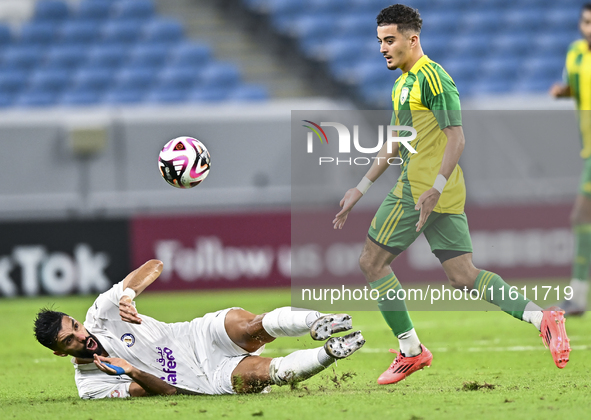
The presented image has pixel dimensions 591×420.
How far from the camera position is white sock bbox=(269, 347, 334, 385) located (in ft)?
15.4

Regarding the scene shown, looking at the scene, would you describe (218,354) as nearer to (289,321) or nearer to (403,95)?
(289,321)

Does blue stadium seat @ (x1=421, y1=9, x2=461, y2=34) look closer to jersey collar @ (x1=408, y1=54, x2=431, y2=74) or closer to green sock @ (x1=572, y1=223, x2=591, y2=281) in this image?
green sock @ (x1=572, y1=223, x2=591, y2=281)

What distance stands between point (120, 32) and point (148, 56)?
2.49ft

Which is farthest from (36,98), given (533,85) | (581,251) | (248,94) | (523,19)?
(581,251)

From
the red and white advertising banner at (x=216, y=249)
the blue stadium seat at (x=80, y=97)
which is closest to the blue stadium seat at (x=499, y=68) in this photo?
the red and white advertising banner at (x=216, y=249)

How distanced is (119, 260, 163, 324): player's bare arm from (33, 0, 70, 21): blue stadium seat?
430 inches

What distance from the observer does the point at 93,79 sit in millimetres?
13969

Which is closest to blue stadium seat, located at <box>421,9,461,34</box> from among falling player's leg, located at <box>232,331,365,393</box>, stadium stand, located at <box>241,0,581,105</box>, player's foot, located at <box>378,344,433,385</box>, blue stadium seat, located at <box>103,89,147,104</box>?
stadium stand, located at <box>241,0,581,105</box>

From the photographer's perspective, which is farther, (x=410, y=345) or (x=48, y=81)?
(x=48, y=81)

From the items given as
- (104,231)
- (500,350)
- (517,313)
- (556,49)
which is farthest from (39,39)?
(517,313)

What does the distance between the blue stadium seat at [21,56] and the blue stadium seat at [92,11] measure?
1.02 metres

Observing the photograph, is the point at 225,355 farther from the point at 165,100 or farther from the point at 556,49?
the point at 556,49

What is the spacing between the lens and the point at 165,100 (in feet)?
45.2

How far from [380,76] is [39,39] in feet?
18.9
